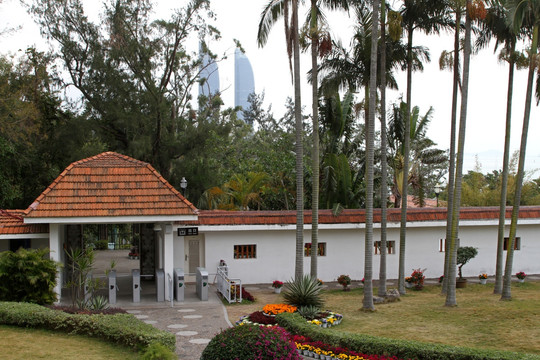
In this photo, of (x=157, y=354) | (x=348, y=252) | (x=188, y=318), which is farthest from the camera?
(x=348, y=252)

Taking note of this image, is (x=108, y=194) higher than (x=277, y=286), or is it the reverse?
(x=108, y=194)

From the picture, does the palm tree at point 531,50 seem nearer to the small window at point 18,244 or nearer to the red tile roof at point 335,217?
the red tile roof at point 335,217

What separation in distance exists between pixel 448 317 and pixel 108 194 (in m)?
10.3

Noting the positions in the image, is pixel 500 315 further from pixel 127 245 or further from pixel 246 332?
pixel 127 245

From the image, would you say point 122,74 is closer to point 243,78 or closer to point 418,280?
point 418,280

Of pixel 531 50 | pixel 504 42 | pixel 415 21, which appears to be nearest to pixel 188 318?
pixel 415 21

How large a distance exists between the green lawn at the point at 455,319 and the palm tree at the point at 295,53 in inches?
85.6

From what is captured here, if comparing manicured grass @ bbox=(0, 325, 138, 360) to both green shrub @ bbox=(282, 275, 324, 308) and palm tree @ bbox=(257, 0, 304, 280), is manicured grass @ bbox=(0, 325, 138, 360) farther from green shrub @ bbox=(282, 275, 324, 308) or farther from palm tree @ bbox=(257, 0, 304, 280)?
palm tree @ bbox=(257, 0, 304, 280)

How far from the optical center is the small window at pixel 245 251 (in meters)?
20.7

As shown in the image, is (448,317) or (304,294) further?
(448,317)

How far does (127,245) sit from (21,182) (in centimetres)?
1208

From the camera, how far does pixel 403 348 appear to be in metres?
10.3

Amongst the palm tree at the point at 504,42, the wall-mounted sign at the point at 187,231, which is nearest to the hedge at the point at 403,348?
the wall-mounted sign at the point at 187,231

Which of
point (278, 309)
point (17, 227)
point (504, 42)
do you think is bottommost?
point (278, 309)
